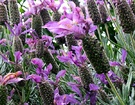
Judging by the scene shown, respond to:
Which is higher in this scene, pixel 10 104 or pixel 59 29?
pixel 59 29

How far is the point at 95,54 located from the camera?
0.92 m

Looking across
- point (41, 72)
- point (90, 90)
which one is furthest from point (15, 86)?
point (90, 90)

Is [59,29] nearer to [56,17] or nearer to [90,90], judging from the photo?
[90,90]

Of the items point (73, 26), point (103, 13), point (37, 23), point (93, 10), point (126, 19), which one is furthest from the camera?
point (103, 13)

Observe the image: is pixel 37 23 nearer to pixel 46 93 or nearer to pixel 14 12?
pixel 14 12

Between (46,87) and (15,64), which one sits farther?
(15,64)

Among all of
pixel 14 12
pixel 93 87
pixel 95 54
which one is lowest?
pixel 93 87

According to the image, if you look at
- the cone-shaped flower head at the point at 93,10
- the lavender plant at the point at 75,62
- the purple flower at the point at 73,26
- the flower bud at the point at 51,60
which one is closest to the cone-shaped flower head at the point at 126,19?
the lavender plant at the point at 75,62

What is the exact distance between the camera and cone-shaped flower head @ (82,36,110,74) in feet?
3.03

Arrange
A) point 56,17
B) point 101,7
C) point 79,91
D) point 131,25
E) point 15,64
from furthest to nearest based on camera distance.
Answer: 1. point 101,7
2. point 56,17
3. point 15,64
4. point 79,91
5. point 131,25

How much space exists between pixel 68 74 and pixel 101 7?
38 centimetres

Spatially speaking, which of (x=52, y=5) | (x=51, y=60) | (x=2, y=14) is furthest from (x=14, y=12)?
(x=51, y=60)

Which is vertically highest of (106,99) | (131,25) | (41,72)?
(131,25)

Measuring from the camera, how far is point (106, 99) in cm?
110
